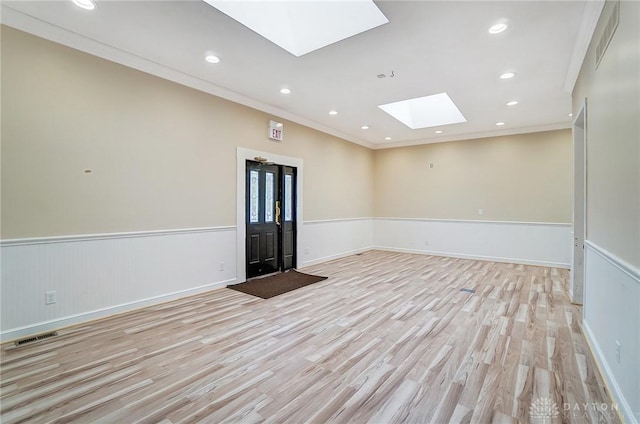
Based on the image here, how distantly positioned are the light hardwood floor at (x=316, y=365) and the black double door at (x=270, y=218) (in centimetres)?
126

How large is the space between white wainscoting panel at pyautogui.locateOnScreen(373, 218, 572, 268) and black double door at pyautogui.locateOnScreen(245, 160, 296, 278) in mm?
3398

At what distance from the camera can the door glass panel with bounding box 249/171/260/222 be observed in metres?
5.09

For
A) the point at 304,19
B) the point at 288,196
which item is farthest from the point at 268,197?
the point at 304,19

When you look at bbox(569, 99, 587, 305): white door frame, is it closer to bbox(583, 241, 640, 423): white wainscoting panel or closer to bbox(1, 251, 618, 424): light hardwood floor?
bbox(1, 251, 618, 424): light hardwood floor

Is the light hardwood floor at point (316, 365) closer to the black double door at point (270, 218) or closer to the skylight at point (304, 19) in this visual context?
the black double door at point (270, 218)

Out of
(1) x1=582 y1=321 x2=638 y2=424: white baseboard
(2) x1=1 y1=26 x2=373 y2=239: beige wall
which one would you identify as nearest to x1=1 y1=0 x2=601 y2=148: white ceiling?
(2) x1=1 y1=26 x2=373 y2=239: beige wall

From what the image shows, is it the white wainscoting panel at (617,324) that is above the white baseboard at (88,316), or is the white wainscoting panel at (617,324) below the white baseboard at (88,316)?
above

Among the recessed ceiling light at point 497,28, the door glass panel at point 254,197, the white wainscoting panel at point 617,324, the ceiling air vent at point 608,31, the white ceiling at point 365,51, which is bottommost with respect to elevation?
the white wainscoting panel at point 617,324

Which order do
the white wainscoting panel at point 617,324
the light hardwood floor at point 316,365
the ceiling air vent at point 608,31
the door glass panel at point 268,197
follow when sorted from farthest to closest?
1. the door glass panel at point 268,197
2. the ceiling air vent at point 608,31
3. the light hardwood floor at point 316,365
4. the white wainscoting panel at point 617,324

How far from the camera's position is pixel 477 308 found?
12.3 feet

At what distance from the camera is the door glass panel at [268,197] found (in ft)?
17.5

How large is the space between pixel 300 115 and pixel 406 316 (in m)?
4.03

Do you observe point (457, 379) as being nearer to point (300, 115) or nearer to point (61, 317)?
point (61, 317)

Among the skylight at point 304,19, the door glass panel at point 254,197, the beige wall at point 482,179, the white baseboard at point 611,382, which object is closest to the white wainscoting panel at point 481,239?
the beige wall at point 482,179
